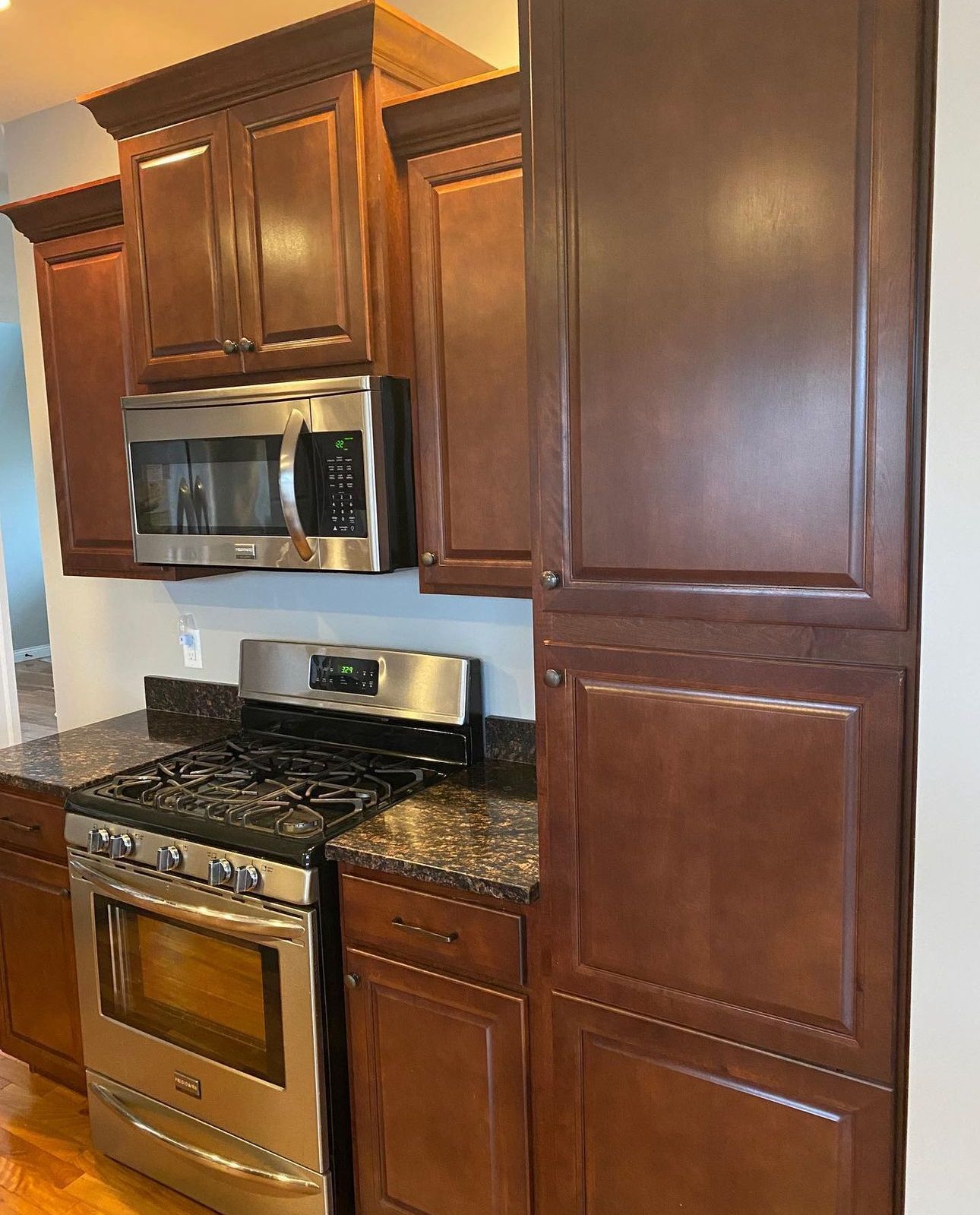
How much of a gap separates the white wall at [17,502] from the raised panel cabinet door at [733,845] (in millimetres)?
7560

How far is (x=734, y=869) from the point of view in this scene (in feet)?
4.69

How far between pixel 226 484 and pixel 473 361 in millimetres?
663

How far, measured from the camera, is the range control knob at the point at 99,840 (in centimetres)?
214

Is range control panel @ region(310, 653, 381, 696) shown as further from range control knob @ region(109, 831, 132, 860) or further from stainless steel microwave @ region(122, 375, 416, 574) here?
range control knob @ region(109, 831, 132, 860)

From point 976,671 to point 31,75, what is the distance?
2.76 meters

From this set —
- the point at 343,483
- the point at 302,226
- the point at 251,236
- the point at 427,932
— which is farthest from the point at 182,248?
the point at 427,932

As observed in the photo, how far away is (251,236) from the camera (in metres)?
2.09

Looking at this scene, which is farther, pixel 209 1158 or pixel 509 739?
pixel 509 739

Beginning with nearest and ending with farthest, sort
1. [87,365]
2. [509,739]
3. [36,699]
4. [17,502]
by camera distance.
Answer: [509,739] → [87,365] → [36,699] → [17,502]

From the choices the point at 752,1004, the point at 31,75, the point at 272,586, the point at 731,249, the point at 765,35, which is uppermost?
the point at 31,75

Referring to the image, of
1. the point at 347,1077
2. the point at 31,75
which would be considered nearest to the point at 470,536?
the point at 347,1077

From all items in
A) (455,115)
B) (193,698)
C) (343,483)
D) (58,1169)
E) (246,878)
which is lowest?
(58,1169)

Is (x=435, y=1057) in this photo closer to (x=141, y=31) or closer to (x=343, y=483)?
(x=343, y=483)

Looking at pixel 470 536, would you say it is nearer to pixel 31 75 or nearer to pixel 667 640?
pixel 667 640
